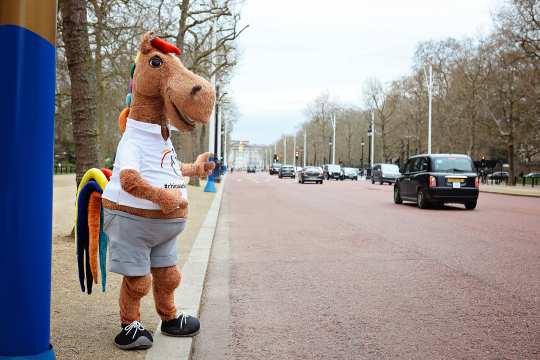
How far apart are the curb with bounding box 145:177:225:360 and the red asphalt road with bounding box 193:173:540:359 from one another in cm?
14

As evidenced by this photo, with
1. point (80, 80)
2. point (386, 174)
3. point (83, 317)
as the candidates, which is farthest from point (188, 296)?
point (386, 174)

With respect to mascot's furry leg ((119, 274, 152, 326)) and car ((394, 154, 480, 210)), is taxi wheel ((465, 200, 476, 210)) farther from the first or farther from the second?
mascot's furry leg ((119, 274, 152, 326))

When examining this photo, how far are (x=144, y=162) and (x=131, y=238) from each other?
0.47m

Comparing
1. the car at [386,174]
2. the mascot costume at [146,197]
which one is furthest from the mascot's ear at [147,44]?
the car at [386,174]

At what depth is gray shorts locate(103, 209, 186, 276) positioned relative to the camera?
11.3 ft

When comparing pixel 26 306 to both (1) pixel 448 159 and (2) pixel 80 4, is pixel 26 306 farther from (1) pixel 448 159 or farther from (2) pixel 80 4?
(1) pixel 448 159

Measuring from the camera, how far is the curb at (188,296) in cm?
347

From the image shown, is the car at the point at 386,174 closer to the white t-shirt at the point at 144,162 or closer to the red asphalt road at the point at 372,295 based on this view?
the red asphalt road at the point at 372,295

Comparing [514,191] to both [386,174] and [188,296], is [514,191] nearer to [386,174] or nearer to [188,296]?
[386,174]

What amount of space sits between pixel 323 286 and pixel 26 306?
12.9 ft

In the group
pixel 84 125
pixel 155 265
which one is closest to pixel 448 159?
pixel 84 125

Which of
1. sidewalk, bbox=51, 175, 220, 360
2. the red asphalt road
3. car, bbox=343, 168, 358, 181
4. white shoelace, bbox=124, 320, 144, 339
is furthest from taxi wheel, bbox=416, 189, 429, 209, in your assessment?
car, bbox=343, 168, 358, 181

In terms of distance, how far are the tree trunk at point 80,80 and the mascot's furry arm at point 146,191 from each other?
4.84 m

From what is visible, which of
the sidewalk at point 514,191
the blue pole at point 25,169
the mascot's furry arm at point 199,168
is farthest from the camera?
the sidewalk at point 514,191
